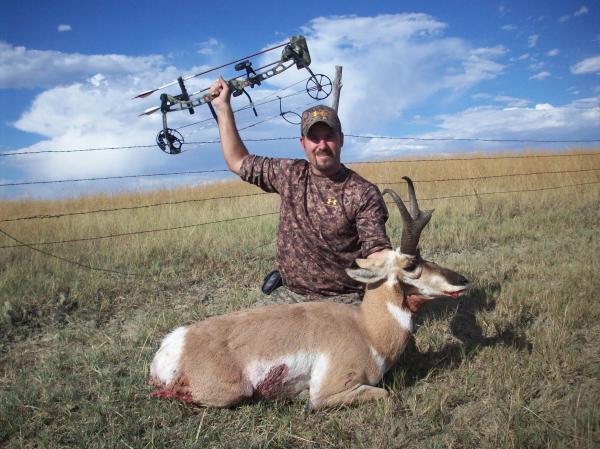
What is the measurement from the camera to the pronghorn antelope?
2943 mm

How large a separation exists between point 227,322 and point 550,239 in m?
6.55

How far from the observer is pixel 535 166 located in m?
14.5

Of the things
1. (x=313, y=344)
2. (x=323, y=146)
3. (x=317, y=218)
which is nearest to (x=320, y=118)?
(x=323, y=146)

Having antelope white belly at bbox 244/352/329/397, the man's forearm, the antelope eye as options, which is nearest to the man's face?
the man's forearm

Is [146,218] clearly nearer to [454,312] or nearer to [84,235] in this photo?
[84,235]

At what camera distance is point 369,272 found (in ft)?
10.4

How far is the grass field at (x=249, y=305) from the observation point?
279 cm

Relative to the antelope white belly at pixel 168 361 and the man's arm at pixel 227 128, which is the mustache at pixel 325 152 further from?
the antelope white belly at pixel 168 361

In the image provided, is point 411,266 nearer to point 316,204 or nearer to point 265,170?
point 316,204

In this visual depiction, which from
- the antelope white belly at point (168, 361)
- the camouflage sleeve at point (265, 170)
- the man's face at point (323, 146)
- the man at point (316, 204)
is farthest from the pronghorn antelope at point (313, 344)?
the camouflage sleeve at point (265, 170)

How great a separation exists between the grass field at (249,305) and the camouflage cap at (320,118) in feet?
6.74

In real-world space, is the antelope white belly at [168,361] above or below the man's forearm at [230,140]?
below

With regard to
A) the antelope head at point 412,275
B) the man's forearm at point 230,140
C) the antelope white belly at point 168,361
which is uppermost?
the man's forearm at point 230,140

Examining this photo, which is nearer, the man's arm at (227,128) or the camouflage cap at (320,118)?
the camouflage cap at (320,118)
